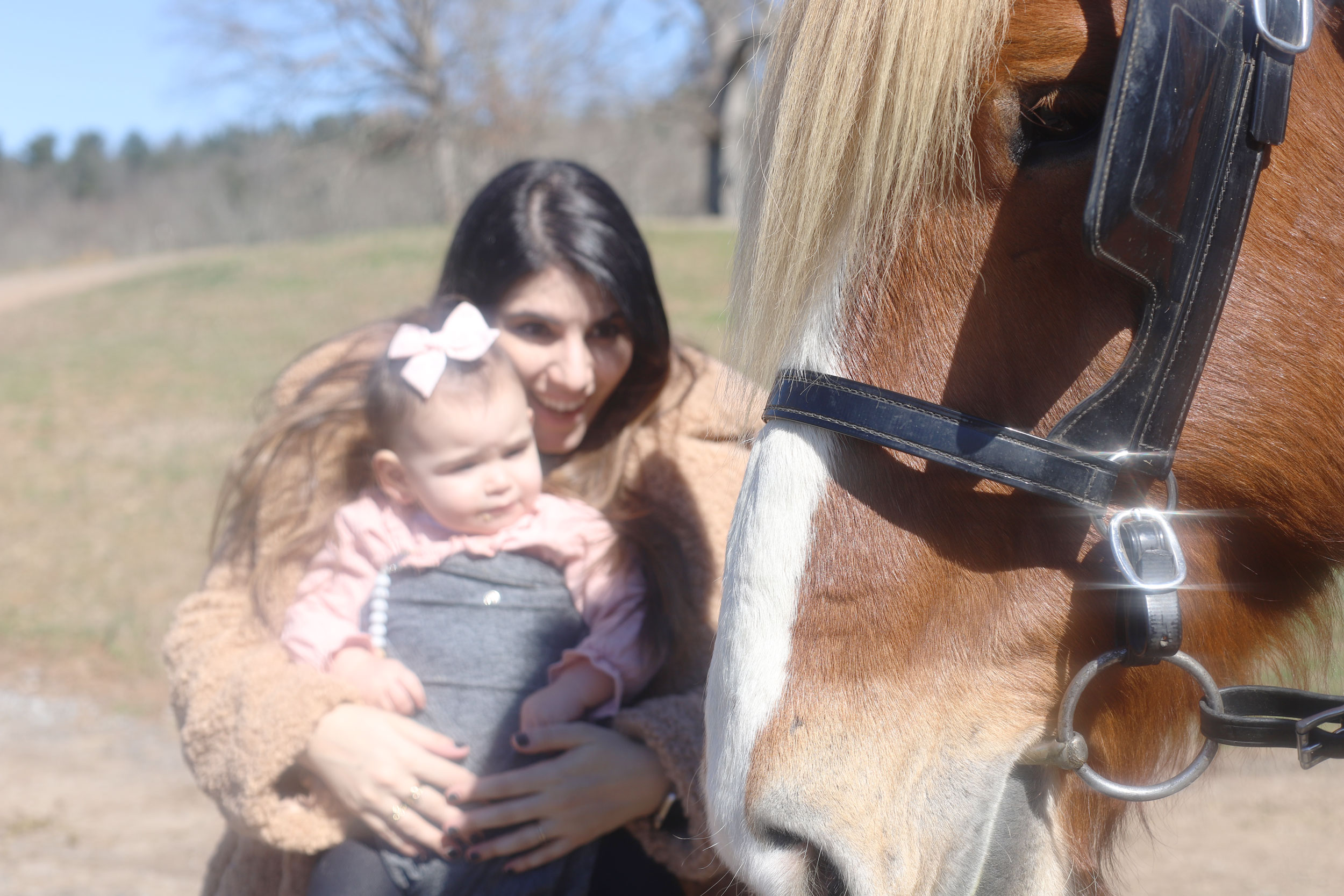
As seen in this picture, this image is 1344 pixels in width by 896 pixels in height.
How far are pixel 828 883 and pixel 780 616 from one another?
259 mm

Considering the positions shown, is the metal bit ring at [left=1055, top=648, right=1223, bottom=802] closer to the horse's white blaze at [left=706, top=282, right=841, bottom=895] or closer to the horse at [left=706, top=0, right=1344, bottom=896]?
the horse at [left=706, top=0, right=1344, bottom=896]

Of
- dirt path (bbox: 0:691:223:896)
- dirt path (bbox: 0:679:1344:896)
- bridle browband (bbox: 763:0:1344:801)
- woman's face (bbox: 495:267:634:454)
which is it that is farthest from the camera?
dirt path (bbox: 0:691:223:896)

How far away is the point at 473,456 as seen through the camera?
1.88 m

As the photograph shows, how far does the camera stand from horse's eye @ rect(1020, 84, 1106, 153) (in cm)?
93

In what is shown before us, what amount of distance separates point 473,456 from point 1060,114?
1228mm

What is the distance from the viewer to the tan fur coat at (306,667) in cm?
169

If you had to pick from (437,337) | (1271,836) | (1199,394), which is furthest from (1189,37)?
(1271,836)

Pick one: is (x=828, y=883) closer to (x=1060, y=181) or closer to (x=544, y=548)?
(x=1060, y=181)

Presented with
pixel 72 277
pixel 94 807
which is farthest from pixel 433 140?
pixel 94 807

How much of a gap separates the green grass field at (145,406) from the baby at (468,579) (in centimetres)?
61

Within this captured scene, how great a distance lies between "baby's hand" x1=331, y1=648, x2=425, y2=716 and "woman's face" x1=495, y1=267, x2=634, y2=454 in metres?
0.57

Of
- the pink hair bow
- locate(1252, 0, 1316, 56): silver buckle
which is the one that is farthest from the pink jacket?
locate(1252, 0, 1316, 56): silver buckle

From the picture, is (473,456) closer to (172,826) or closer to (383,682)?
(383,682)

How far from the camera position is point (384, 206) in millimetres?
27938
